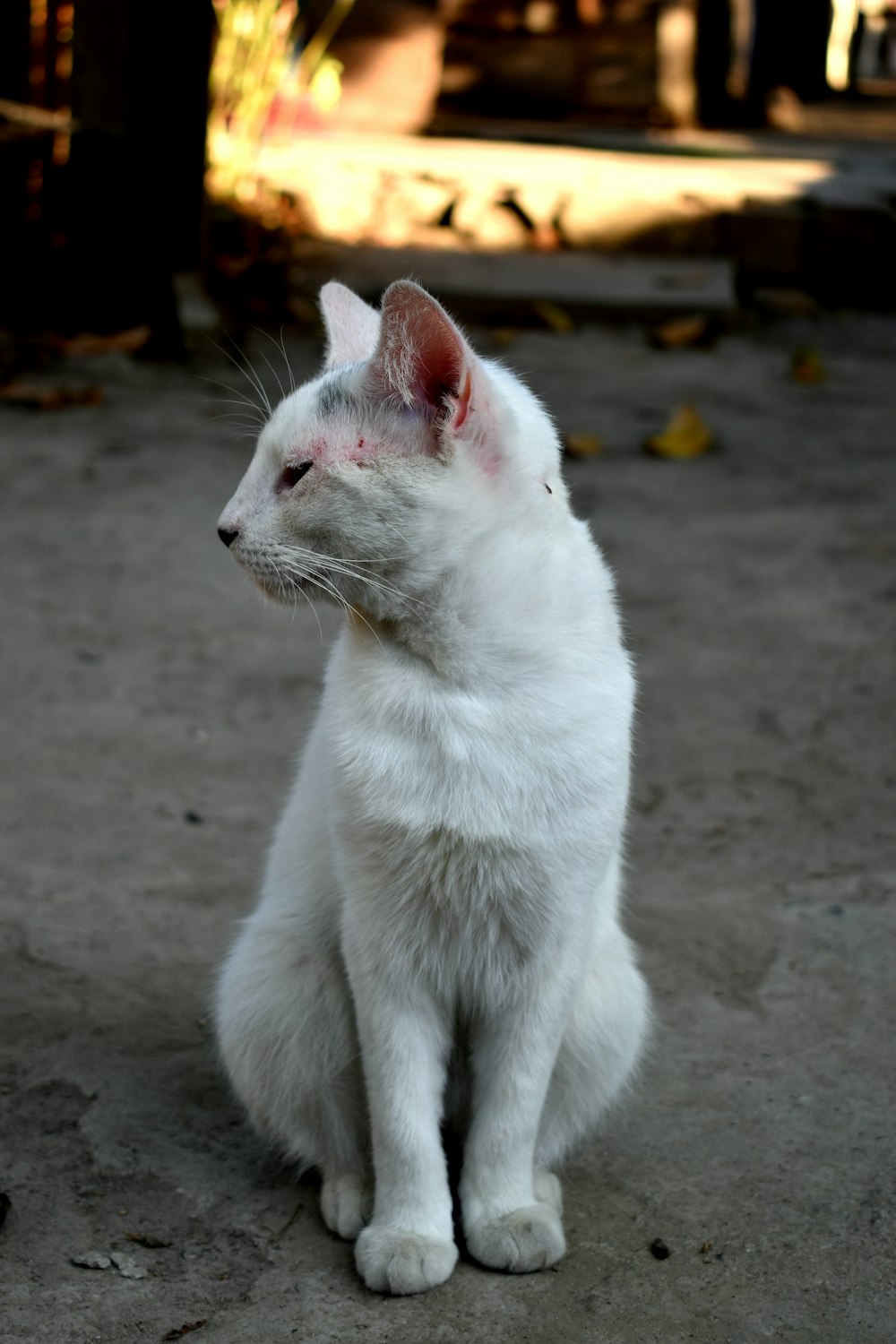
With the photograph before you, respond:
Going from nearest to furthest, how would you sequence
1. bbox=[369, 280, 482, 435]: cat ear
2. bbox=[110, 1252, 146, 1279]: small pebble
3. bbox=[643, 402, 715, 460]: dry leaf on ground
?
bbox=[369, 280, 482, 435]: cat ear
bbox=[110, 1252, 146, 1279]: small pebble
bbox=[643, 402, 715, 460]: dry leaf on ground

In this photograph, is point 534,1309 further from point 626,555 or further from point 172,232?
point 172,232

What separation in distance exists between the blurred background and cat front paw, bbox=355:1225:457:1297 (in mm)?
4172

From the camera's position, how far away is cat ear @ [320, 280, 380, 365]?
1946 millimetres

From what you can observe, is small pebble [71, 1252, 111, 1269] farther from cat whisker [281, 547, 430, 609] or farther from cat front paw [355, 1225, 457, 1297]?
cat whisker [281, 547, 430, 609]

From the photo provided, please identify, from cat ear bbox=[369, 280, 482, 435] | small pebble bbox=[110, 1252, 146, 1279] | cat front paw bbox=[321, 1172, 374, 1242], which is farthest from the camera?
cat front paw bbox=[321, 1172, 374, 1242]

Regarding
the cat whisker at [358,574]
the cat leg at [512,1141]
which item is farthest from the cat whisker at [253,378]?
the cat leg at [512,1141]

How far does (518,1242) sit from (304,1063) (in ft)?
1.18

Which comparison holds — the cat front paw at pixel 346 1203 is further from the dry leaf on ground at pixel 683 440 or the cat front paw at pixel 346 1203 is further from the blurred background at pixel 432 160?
the blurred background at pixel 432 160

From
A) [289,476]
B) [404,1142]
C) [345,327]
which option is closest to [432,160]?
[345,327]

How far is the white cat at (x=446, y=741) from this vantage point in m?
1.68

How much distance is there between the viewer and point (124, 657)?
360 cm

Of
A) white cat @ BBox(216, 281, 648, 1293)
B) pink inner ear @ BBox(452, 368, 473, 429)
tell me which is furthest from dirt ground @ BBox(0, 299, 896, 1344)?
pink inner ear @ BBox(452, 368, 473, 429)

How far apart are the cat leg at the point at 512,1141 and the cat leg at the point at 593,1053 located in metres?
0.10

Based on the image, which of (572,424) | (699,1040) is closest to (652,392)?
(572,424)
